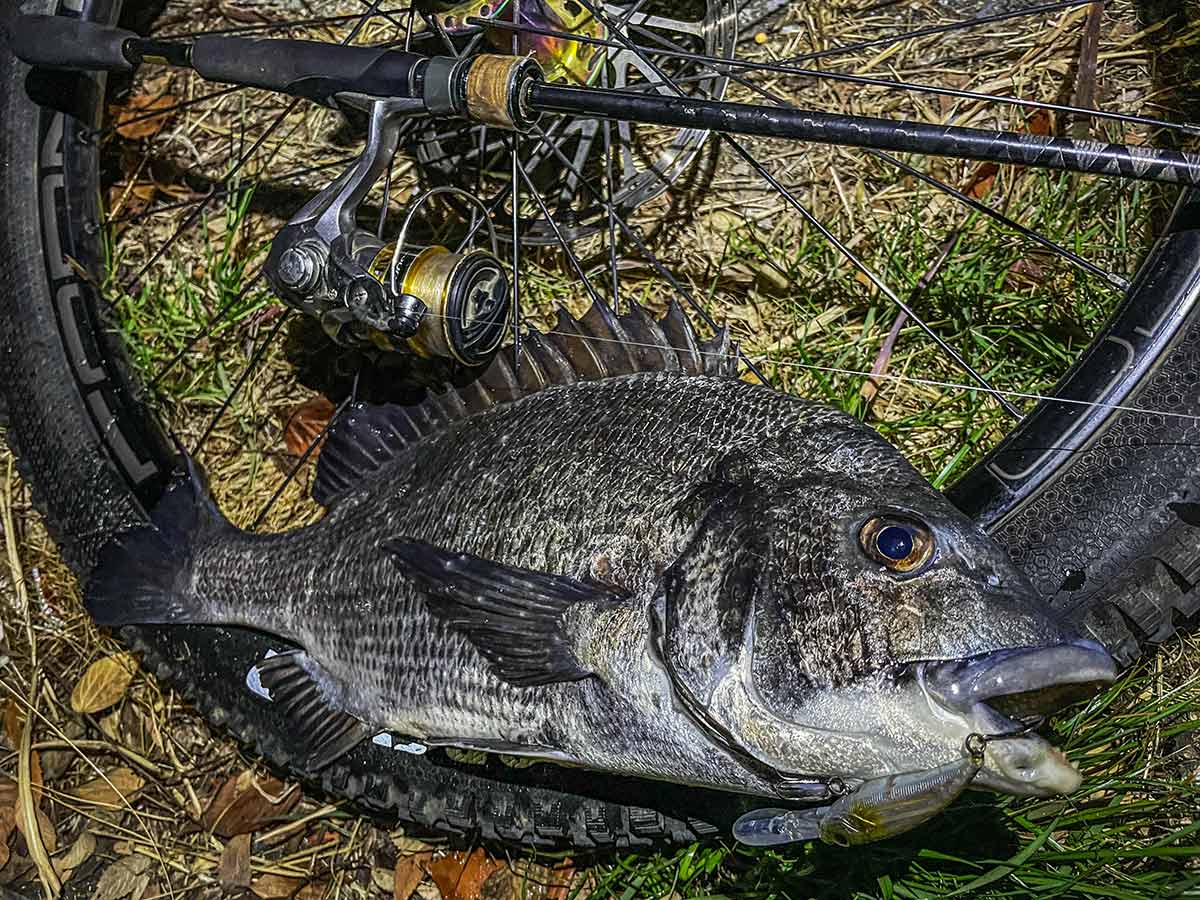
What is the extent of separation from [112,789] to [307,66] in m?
2.21

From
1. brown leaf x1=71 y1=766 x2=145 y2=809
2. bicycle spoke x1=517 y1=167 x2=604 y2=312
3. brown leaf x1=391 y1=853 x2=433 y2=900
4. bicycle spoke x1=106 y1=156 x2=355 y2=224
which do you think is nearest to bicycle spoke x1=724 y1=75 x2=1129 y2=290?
bicycle spoke x1=517 y1=167 x2=604 y2=312

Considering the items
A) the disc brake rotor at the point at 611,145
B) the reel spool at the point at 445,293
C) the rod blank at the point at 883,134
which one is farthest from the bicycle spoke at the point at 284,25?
the rod blank at the point at 883,134

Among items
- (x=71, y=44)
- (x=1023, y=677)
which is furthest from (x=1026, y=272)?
(x=71, y=44)

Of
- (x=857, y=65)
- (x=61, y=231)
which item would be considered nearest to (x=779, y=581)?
(x=857, y=65)

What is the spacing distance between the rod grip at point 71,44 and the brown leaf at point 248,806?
203 cm

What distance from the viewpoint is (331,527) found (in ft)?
8.95

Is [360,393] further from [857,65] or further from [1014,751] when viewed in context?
[1014,751]

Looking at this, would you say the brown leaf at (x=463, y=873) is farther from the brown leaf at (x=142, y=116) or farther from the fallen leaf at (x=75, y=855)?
the brown leaf at (x=142, y=116)

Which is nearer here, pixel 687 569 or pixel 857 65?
pixel 687 569

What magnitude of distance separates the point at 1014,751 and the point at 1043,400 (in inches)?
41.5

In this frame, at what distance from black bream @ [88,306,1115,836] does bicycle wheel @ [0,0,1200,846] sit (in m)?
0.35

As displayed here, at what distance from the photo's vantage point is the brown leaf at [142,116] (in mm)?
3711

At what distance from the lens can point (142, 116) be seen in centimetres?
371

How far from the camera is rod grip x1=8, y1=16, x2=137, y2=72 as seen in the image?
2.87 metres
